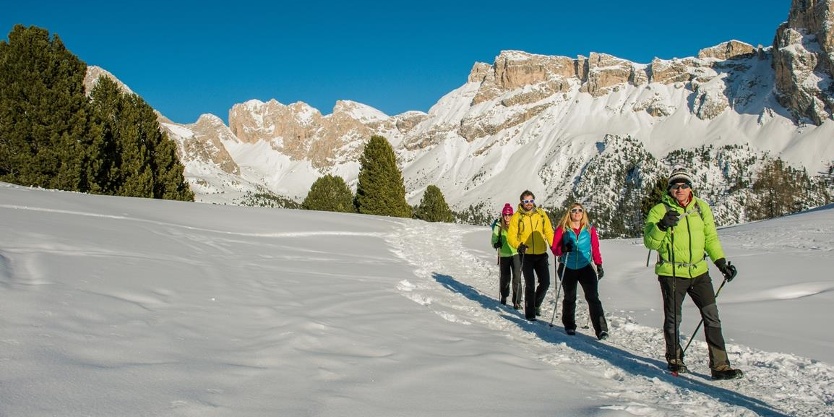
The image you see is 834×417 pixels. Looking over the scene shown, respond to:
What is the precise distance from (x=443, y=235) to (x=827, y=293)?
64.9 feet

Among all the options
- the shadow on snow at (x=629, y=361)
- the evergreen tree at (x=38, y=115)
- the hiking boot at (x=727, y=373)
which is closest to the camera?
the shadow on snow at (x=629, y=361)

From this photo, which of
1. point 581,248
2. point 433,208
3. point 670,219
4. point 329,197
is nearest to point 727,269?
point 670,219

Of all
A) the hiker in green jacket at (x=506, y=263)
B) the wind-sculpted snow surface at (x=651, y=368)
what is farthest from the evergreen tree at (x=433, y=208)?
the wind-sculpted snow surface at (x=651, y=368)

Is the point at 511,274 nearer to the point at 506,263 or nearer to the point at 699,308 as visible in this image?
the point at 506,263

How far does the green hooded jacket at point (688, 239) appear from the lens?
6.62 m

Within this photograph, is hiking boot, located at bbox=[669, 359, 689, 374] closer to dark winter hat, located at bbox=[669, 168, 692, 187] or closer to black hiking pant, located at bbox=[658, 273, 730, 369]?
black hiking pant, located at bbox=[658, 273, 730, 369]

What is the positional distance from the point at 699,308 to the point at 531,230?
4099mm

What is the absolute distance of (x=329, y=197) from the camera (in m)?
62.9

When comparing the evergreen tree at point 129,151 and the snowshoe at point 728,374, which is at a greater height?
the evergreen tree at point 129,151

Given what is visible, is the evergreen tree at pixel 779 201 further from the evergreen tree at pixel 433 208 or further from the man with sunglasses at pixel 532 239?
the man with sunglasses at pixel 532 239

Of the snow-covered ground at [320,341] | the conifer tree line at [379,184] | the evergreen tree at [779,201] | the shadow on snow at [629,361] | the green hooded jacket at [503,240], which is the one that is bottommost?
the shadow on snow at [629,361]

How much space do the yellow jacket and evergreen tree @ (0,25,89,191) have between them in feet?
82.2

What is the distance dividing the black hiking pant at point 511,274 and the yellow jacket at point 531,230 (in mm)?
1450

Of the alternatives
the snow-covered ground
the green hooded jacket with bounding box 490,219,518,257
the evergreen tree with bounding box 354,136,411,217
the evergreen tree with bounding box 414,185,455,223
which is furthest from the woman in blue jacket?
the evergreen tree with bounding box 414,185,455,223
